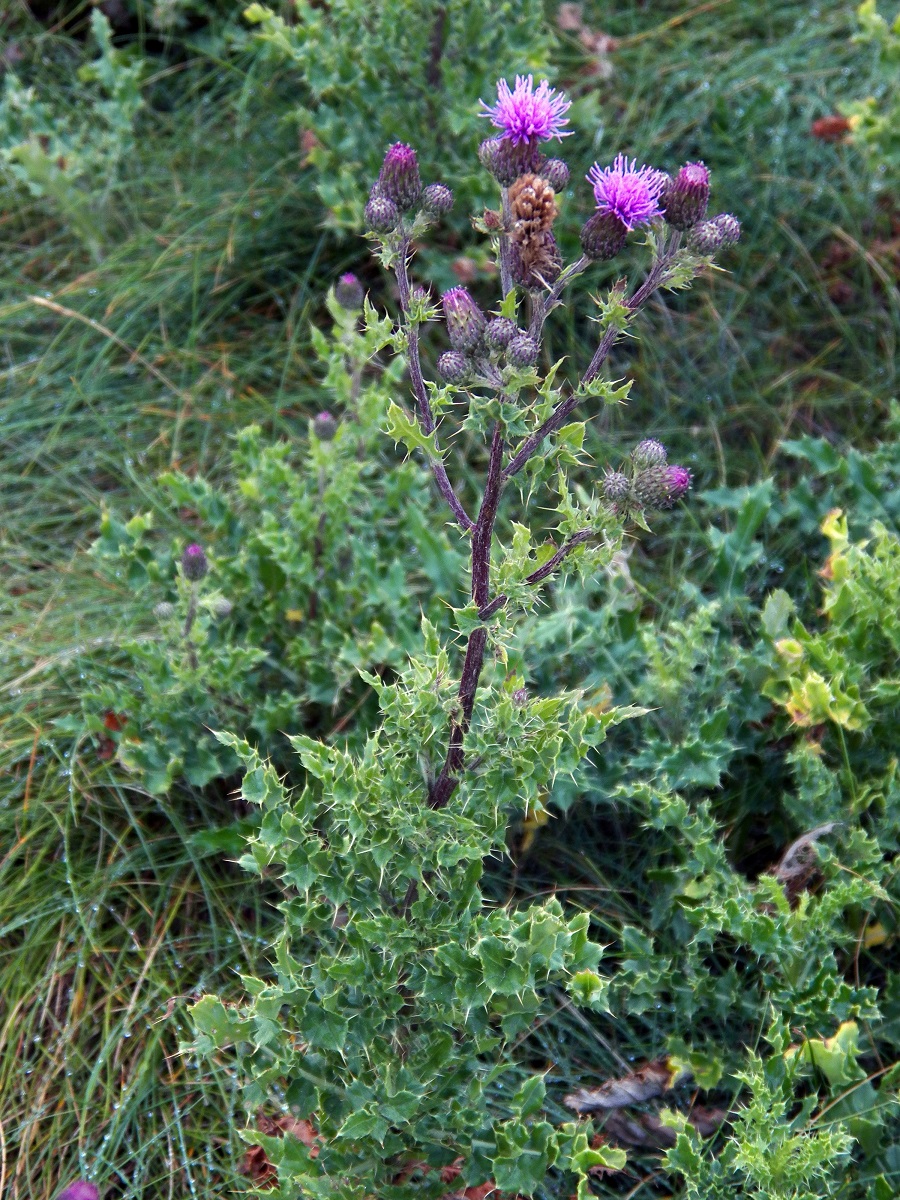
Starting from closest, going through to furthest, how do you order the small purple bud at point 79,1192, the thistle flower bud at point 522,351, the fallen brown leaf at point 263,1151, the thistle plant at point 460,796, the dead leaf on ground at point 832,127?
the thistle flower bud at point 522,351
the thistle plant at point 460,796
the small purple bud at point 79,1192
the fallen brown leaf at point 263,1151
the dead leaf on ground at point 832,127

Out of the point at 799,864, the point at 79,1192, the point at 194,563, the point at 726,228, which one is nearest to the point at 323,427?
the point at 194,563

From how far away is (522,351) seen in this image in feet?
6.11

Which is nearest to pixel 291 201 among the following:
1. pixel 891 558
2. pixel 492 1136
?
pixel 891 558

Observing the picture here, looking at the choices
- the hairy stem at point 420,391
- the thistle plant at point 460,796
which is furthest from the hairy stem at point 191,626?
the hairy stem at point 420,391

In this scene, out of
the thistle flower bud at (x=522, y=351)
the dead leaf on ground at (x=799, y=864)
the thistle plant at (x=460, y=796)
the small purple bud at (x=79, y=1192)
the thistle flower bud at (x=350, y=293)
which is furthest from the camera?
the thistle flower bud at (x=350, y=293)

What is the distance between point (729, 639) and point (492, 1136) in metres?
1.50

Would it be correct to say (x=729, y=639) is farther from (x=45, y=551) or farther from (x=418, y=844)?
(x=45, y=551)

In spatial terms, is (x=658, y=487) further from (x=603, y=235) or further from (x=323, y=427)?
(x=323, y=427)

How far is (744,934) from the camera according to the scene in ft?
7.99

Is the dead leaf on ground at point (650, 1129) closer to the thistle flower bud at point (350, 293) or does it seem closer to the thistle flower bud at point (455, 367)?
the thistle flower bud at point (455, 367)

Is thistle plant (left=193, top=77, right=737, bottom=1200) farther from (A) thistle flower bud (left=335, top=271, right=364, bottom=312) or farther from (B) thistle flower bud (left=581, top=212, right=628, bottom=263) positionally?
(A) thistle flower bud (left=335, top=271, right=364, bottom=312)

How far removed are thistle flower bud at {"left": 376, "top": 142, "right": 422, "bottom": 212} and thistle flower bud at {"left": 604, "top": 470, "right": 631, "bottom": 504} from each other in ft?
1.91

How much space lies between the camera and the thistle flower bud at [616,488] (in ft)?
6.63

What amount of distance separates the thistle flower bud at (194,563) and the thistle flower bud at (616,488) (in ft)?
3.52
